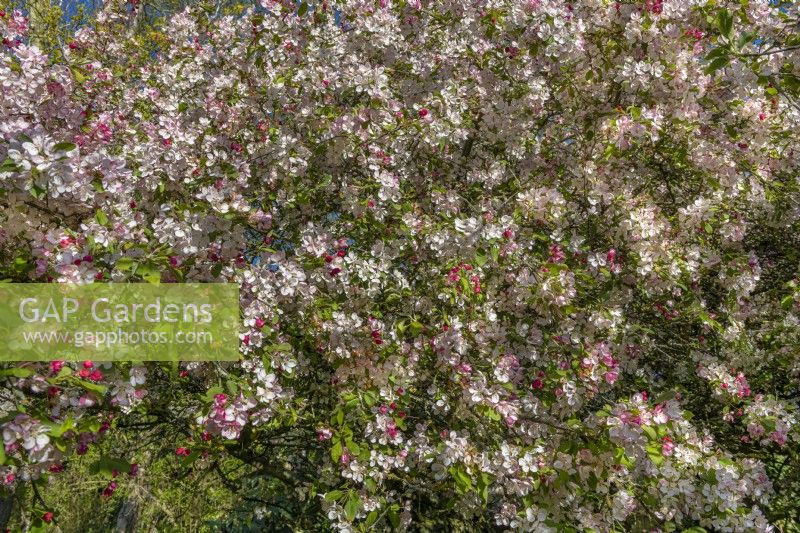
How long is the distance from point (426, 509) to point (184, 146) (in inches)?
139

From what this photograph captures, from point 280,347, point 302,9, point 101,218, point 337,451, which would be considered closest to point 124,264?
point 101,218

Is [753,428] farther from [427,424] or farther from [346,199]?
[346,199]

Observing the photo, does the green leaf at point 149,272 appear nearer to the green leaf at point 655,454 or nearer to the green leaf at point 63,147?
the green leaf at point 63,147

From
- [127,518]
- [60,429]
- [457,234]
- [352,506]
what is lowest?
[352,506]

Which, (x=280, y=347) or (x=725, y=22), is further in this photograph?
(x=280, y=347)

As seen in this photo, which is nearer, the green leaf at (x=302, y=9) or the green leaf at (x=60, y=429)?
the green leaf at (x=60, y=429)

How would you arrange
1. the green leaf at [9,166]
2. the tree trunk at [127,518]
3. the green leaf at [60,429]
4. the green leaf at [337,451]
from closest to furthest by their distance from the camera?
the green leaf at [60,429]
the green leaf at [9,166]
the green leaf at [337,451]
the tree trunk at [127,518]

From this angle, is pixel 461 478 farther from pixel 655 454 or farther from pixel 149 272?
pixel 149 272

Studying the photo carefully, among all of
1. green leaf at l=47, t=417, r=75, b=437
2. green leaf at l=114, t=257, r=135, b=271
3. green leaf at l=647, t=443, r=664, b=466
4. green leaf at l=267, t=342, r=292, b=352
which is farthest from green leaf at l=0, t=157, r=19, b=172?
green leaf at l=647, t=443, r=664, b=466

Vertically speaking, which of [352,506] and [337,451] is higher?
[337,451]

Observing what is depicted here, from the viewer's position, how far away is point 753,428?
13.2 feet

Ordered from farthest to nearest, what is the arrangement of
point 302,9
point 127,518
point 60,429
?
point 127,518, point 302,9, point 60,429

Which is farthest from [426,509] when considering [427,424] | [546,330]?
[546,330]

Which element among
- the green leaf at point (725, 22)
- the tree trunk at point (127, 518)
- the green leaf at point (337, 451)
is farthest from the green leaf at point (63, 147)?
the tree trunk at point (127, 518)
